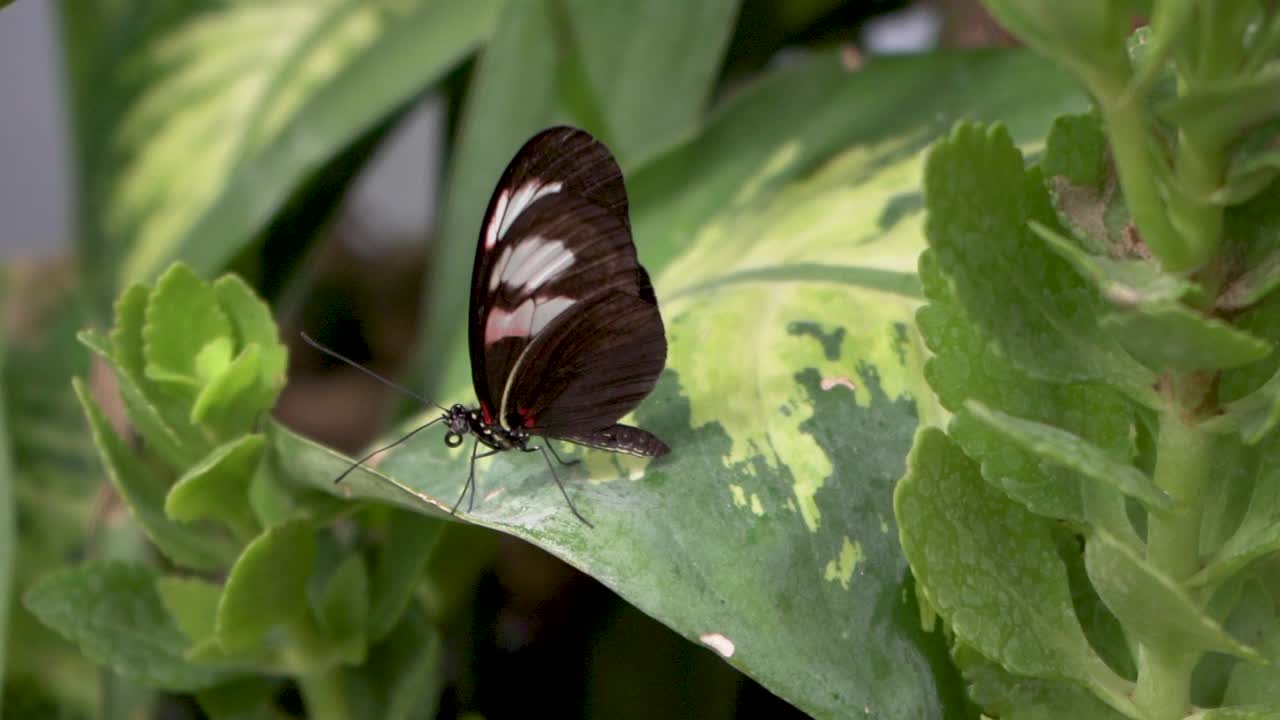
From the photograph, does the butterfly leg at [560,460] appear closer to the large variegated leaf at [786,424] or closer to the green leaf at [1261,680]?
the large variegated leaf at [786,424]

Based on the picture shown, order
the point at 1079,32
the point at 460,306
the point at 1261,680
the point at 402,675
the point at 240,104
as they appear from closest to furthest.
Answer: the point at 1079,32 < the point at 1261,680 < the point at 402,675 < the point at 460,306 < the point at 240,104

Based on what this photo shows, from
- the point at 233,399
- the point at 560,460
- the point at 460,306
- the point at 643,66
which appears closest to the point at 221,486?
the point at 233,399

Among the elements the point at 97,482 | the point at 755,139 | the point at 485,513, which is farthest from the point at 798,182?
the point at 97,482

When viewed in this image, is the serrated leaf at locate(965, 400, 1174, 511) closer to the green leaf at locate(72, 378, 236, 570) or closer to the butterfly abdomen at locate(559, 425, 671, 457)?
the butterfly abdomen at locate(559, 425, 671, 457)

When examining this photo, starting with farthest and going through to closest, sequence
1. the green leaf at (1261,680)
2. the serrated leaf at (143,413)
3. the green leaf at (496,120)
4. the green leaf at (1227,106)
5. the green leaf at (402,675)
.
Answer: the green leaf at (496,120), the green leaf at (402,675), the serrated leaf at (143,413), the green leaf at (1261,680), the green leaf at (1227,106)

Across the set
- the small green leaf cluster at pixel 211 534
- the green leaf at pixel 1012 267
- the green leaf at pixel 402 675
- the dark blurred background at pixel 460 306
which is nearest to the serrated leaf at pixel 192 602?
the small green leaf cluster at pixel 211 534

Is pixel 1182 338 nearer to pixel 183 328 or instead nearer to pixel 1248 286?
pixel 1248 286
